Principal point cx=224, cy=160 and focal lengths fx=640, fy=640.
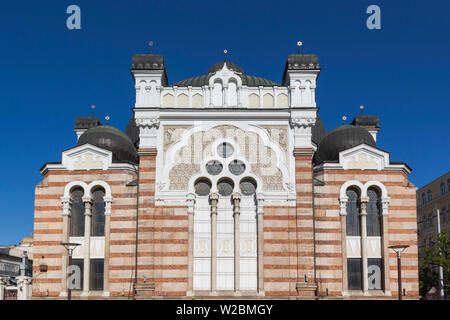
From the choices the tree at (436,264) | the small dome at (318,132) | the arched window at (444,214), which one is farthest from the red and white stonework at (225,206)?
the arched window at (444,214)

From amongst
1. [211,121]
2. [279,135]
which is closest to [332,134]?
[279,135]

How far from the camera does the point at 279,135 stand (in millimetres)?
33188

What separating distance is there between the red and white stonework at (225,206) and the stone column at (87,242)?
0.05 m

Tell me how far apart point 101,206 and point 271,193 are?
29.3 feet

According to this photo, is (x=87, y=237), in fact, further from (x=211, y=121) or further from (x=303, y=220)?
(x=303, y=220)

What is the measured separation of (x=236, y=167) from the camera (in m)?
32.9

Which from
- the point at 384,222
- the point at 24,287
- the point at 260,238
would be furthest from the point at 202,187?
the point at 24,287

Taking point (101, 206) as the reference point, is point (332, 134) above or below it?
above

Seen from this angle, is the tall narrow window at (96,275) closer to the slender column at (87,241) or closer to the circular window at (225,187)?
the slender column at (87,241)

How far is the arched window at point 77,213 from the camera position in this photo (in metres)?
33.3

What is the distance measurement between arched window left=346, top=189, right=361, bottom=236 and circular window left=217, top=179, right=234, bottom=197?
626cm
